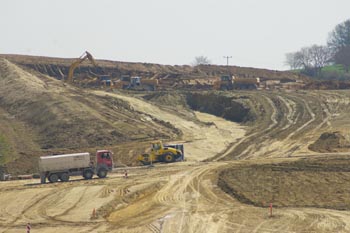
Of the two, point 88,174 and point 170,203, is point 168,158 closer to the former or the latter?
point 88,174

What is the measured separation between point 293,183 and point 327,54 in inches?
5906

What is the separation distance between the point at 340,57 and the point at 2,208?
153 metres

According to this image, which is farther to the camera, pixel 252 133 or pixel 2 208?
pixel 252 133

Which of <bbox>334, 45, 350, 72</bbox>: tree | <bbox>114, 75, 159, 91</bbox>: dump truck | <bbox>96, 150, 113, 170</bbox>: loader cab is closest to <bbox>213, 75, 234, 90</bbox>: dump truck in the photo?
<bbox>114, 75, 159, 91</bbox>: dump truck

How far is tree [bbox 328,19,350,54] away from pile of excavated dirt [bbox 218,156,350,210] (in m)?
162

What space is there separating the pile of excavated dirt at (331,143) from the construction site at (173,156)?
141 millimetres

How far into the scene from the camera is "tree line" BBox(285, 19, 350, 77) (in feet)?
538

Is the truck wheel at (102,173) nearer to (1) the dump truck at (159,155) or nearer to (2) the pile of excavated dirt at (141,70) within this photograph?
(1) the dump truck at (159,155)

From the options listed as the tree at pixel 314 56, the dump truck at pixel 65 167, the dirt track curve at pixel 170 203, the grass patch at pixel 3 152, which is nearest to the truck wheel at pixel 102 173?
the dump truck at pixel 65 167

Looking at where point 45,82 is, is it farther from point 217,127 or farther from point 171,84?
point 217,127

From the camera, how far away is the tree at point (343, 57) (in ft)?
533

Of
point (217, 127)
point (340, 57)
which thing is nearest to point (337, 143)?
point (217, 127)

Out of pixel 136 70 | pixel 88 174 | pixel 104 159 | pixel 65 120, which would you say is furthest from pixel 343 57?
pixel 88 174

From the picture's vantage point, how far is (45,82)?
8800cm
